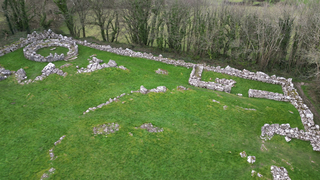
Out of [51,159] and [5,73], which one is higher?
[5,73]

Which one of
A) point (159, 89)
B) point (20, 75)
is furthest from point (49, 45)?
point (159, 89)

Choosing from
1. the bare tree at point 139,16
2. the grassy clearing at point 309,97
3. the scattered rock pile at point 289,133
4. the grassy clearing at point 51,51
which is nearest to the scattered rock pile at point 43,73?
the grassy clearing at point 51,51

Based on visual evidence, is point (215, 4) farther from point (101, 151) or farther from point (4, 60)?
point (4, 60)

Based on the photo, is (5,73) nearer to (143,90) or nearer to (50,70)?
(50,70)

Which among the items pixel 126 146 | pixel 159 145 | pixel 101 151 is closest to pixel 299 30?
pixel 159 145

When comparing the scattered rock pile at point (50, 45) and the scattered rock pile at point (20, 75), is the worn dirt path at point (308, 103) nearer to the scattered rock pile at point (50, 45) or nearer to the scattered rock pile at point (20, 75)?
the scattered rock pile at point (50, 45)

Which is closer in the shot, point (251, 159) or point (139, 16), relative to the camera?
point (251, 159)
